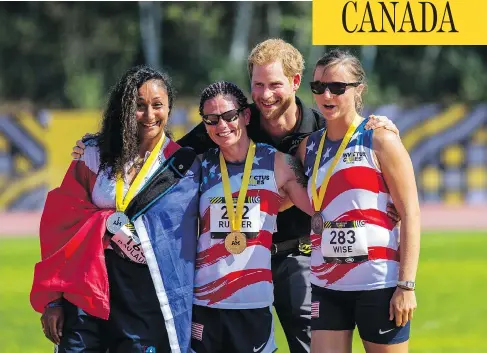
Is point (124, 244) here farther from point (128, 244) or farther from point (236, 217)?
point (236, 217)

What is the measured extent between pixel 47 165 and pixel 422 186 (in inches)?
388

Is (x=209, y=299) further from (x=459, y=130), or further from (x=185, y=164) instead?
(x=459, y=130)

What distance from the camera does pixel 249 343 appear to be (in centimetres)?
503

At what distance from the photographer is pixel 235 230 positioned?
5.04 m

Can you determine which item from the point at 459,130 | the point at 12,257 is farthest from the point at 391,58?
the point at 12,257

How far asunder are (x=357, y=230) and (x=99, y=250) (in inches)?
55.0

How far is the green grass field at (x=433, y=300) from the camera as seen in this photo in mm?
8586

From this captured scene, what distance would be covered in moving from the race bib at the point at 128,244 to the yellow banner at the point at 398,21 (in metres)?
2.08

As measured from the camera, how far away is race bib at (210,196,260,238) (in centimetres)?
505

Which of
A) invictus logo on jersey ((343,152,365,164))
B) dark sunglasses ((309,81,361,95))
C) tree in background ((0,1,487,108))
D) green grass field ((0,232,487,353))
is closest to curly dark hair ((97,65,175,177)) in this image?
dark sunglasses ((309,81,361,95))

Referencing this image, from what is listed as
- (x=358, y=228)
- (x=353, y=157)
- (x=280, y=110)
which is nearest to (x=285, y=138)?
(x=280, y=110)

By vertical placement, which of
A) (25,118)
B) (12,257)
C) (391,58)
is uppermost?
(391,58)

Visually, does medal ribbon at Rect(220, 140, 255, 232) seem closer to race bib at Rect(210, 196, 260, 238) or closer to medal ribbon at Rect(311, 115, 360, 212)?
race bib at Rect(210, 196, 260, 238)

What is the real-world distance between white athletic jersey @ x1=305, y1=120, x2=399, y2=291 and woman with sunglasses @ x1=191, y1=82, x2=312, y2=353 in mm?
324
